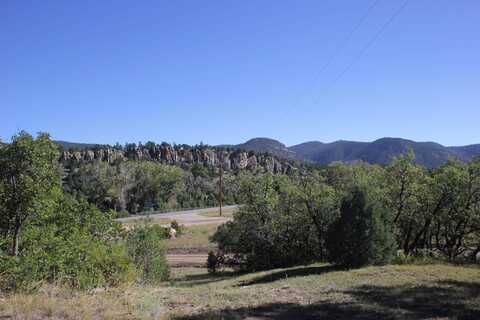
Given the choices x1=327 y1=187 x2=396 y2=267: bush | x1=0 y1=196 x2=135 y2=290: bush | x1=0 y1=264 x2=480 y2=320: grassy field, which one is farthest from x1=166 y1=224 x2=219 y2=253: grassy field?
x1=0 y1=264 x2=480 y2=320: grassy field

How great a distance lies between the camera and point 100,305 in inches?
271

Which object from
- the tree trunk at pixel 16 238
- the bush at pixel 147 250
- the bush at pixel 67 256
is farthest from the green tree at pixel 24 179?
the bush at pixel 147 250

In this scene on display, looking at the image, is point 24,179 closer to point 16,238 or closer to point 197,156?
point 16,238

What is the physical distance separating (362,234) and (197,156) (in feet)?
412

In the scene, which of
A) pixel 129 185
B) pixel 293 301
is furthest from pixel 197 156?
pixel 293 301

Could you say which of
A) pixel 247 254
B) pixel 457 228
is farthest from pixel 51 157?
pixel 457 228

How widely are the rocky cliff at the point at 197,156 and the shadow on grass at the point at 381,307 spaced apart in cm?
11118

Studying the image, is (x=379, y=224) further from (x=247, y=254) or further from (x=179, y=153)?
(x=179, y=153)

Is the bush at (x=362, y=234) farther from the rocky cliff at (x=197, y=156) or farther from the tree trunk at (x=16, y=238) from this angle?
the rocky cliff at (x=197, y=156)

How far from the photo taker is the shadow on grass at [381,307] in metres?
7.34

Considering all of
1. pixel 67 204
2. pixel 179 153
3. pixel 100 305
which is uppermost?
pixel 179 153

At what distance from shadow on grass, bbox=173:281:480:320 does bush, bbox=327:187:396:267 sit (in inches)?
170

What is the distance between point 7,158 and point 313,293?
765cm

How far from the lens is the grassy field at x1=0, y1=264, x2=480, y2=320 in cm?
659
